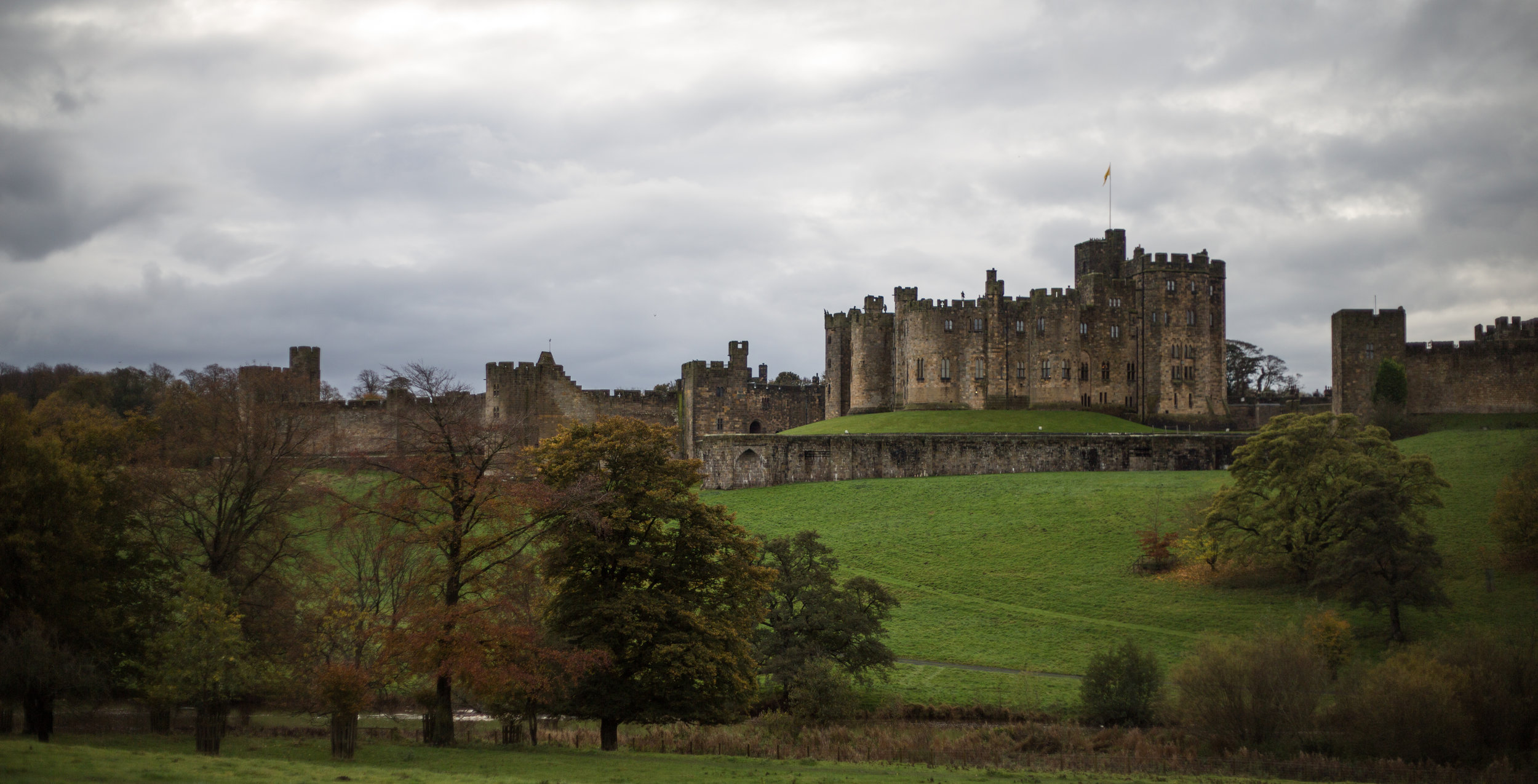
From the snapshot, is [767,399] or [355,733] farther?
[767,399]

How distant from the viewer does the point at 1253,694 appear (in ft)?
92.0

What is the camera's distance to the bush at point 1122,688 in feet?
99.5

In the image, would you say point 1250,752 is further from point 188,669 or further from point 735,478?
point 735,478

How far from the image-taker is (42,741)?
2311 cm

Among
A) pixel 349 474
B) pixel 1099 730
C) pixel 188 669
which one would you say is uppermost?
pixel 349 474

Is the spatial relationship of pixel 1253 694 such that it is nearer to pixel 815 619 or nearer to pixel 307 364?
pixel 815 619

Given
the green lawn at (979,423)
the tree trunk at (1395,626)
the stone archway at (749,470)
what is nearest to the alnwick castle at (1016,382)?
the stone archway at (749,470)

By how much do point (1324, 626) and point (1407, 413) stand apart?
42192mm

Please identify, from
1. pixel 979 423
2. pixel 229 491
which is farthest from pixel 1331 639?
pixel 979 423

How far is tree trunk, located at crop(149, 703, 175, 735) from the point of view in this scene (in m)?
27.8

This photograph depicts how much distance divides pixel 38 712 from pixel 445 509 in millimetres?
9968

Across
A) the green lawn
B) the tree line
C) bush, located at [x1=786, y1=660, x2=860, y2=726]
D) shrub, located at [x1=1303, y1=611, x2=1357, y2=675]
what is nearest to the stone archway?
the green lawn

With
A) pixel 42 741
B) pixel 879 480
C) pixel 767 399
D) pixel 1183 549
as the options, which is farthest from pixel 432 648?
pixel 767 399

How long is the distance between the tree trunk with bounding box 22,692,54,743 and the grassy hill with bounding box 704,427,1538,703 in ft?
71.8
